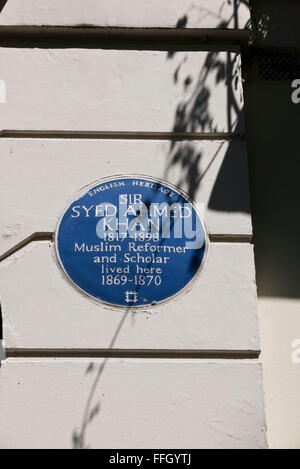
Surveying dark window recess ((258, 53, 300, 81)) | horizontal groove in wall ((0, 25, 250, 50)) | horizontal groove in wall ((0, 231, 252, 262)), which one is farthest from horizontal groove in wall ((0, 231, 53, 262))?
dark window recess ((258, 53, 300, 81))

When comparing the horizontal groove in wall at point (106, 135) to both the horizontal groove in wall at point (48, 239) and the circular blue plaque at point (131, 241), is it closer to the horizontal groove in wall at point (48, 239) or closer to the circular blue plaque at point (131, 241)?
the circular blue plaque at point (131, 241)

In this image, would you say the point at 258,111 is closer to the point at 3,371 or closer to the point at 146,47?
the point at 146,47

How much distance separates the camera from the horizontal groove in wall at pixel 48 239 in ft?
15.9

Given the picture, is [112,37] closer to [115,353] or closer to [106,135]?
[106,135]

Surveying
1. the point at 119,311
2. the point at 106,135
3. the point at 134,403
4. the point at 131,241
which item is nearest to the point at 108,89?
the point at 106,135

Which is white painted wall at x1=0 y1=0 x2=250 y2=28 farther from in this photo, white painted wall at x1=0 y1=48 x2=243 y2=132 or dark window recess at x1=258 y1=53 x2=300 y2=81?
dark window recess at x1=258 y1=53 x2=300 y2=81

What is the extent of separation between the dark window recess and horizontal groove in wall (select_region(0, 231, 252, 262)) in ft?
5.21

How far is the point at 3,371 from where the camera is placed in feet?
15.0

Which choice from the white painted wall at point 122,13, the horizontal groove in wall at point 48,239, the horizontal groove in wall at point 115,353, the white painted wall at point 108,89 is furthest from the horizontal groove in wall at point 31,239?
the white painted wall at point 122,13

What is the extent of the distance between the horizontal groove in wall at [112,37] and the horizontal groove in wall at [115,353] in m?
2.49

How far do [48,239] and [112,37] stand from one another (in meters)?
A: 1.80

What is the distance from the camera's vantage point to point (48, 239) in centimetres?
487
